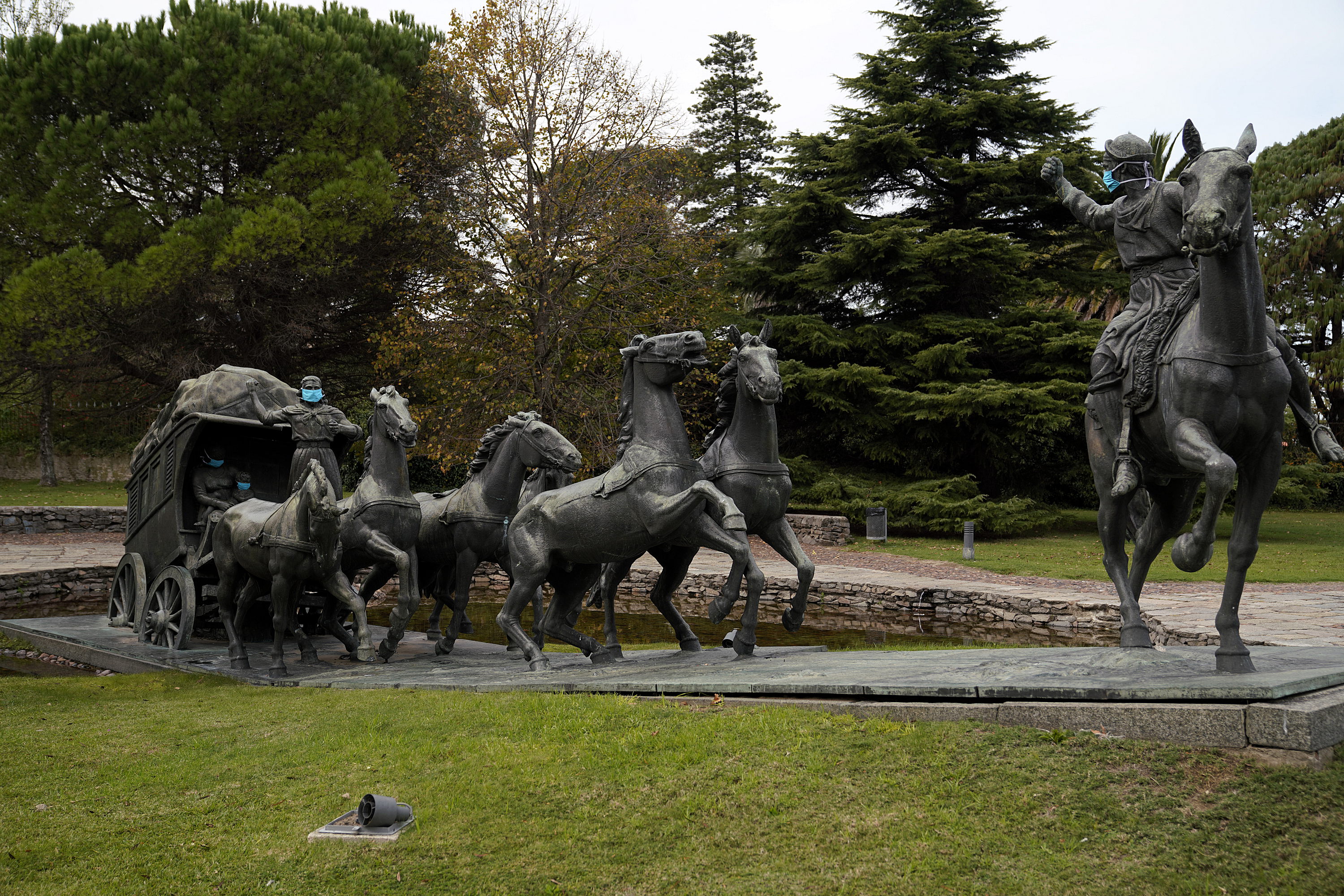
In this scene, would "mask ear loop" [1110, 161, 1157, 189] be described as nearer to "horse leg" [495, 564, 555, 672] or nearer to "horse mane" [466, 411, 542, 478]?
"horse leg" [495, 564, 555, 672]

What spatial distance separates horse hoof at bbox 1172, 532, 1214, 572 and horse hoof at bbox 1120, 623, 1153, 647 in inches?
24.1

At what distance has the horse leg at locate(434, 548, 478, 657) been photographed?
10.0 meters

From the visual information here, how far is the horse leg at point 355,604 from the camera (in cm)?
900

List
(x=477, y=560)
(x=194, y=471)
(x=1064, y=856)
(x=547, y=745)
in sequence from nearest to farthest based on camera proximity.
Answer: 1. (x=1064, y=856)
2. (x=547, y=745)
3. (x=477, y=560)
4. (x=194, y=471)

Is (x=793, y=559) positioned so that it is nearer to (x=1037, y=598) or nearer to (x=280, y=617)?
(x=280, y=617)

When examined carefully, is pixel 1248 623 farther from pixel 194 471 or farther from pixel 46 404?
pixel 46 404

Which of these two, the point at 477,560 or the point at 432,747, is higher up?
the point at 477,560

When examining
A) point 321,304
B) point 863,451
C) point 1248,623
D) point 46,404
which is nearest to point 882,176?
point 863,451

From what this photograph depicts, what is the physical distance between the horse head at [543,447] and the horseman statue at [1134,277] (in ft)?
14.7

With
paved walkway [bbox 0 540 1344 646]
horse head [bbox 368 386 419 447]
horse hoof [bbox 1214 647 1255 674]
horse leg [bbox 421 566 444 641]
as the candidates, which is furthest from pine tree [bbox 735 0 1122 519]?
horse hoof [bbox 1214 647 1255 674]

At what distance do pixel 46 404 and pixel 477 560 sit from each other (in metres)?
23.5

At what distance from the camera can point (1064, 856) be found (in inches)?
150

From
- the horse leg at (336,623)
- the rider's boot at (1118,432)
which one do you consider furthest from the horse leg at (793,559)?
the horse leg at (336,623)

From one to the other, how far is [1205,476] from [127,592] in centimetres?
1190
